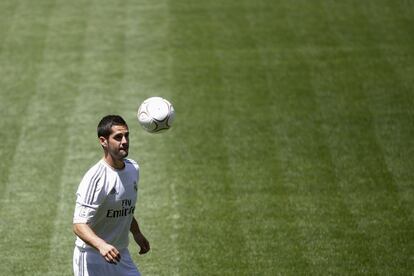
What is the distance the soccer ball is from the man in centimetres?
111

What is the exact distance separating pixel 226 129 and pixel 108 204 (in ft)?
19.5

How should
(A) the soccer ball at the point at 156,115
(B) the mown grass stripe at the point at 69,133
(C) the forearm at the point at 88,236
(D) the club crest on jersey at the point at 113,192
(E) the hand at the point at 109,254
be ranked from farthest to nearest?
(B) the mown grass stripe at the point at 69,133 < (A) the soccer ball at the point at 156,115 < (D) the club crest on jersey at the point at 113,192 < (C) the forearm at the point at 88,236 < (E) the hand at the point at 109,254

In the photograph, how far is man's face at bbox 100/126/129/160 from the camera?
27.9 ft

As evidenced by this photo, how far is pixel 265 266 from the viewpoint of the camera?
11023mm

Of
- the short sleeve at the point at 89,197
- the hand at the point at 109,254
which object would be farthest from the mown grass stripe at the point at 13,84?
the hand at the point at 109,254

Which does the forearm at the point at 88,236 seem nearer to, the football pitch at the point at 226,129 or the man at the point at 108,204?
the man at the point at 108,204

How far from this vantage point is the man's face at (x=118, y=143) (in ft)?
27.9

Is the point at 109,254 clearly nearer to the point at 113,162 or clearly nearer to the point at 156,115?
the point at 113,162

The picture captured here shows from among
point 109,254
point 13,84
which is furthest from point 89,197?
point 13,84

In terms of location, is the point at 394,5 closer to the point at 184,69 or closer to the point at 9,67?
the point at 184,69

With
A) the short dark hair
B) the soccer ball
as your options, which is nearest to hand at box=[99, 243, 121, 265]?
the short dark hair

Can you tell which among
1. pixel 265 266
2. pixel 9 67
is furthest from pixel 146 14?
pixel 265 266

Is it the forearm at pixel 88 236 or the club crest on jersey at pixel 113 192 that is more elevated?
the club crest on jersey at pixel 113 192

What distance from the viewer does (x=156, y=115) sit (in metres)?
9.81
